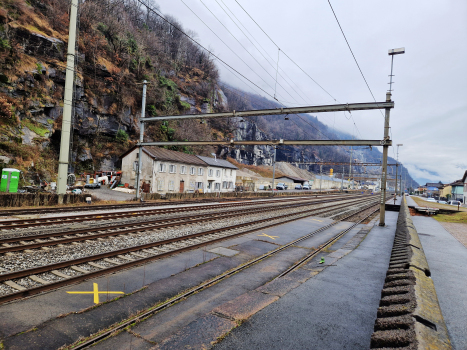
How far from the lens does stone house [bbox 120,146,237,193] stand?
38656 millimetres

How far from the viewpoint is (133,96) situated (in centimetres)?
4809

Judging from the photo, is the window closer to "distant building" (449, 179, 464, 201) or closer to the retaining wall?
the retaining wall

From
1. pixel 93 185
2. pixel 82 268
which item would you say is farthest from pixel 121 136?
pixel 82 268

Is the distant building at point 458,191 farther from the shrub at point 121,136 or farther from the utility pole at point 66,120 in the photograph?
the utility pole at point 66,120

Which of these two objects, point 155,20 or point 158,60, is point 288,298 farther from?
point 155,20

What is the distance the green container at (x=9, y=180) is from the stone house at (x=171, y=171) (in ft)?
38.9

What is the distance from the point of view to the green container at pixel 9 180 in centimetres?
2248

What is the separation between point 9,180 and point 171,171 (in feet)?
69.4

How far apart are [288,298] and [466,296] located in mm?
4032

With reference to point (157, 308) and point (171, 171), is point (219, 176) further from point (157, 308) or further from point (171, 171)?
point (157, 308)

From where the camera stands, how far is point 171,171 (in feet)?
136

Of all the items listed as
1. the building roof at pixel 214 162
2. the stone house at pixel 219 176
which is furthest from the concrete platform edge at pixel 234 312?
the building roof at pixel 214 162

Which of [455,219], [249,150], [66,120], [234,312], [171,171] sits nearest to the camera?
[234,312]

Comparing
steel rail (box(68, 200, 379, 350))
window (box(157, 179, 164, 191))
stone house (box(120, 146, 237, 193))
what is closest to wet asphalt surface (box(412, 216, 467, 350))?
steel rail (box(68, 200, 379, 350))
